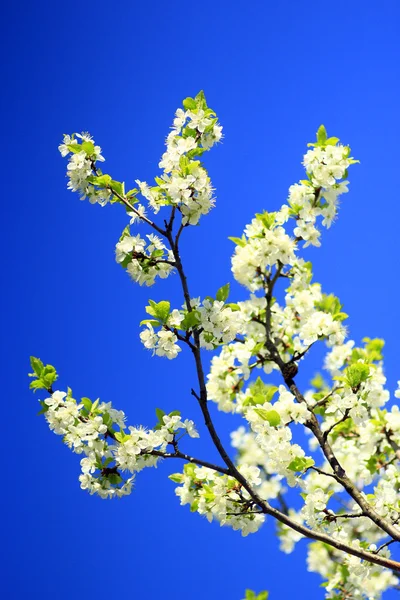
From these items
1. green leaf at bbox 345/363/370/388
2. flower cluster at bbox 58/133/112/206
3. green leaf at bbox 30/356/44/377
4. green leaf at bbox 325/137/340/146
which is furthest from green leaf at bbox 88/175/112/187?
green leaf at bbox 345/363/370/388

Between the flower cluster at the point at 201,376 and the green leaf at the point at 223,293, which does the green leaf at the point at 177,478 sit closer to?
the flower cluster at the point at 201,376

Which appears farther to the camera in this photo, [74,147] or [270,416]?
[74,147]

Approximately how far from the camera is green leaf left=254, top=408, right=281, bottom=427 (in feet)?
10.6

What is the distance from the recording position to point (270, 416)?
3229 millimetres

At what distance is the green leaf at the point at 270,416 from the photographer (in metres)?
3.22

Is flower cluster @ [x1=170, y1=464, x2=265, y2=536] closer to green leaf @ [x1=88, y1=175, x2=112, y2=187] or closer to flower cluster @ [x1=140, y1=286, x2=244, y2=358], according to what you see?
flower cluster @ [x1=140, y1=286, x2=244, y2=358]

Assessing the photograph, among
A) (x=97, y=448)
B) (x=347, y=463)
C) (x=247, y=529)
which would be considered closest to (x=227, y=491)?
(x=247, y=529)

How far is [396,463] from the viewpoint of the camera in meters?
4.69

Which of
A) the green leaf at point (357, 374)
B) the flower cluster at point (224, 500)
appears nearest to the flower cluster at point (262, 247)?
the green leaf at point (357, 374)

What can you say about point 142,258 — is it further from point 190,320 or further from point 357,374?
point 357,374

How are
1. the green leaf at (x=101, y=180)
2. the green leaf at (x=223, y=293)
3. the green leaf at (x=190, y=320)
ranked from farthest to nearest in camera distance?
the green leaf at (x=101, y=180) < the green leaf at (x=223, y=293) < the green leaf at (x=190, y=320)

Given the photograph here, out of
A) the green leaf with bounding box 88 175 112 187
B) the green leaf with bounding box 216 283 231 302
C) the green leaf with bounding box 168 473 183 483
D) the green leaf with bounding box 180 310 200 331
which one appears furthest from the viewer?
the green leaf with bounding box 168 473 183 483

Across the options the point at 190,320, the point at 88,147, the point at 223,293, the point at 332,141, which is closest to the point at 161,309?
the point at 190,320

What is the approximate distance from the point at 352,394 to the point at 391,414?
1302mm
